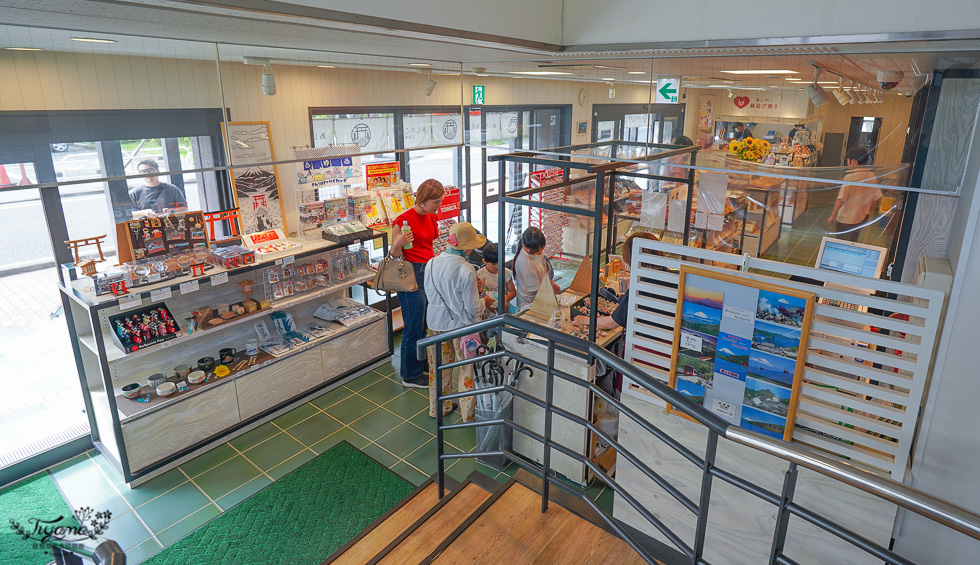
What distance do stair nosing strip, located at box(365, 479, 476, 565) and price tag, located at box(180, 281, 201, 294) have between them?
→ 2.83m

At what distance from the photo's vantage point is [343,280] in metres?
5.88

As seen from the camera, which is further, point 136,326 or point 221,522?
point 136,326

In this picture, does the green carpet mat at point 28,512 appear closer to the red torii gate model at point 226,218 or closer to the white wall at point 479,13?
the red torii gate model at point 226,218

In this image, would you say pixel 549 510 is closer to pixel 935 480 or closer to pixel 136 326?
pixel 935 480

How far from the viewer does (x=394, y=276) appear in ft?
17.4

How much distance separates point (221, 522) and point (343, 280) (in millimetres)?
2679

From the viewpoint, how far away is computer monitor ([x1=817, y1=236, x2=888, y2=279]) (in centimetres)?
322

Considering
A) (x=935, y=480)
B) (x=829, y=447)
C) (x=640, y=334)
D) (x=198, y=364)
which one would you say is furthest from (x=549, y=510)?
(x=198, y=364)

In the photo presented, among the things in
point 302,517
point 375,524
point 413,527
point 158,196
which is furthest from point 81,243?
point 413,527

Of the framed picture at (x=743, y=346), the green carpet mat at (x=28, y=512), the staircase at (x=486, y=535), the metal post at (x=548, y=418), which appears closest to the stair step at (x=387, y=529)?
the staircase at (x=486, y=535)

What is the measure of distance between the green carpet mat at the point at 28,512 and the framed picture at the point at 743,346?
4.21 metres

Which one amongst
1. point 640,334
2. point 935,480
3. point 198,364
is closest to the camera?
point 935,480

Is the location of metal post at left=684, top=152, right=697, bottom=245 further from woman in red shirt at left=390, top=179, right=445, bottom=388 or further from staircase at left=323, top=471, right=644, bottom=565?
staircase at left=323, top=471, right=644, bottom=565

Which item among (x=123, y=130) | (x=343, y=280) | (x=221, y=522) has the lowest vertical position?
(x=221, y=522)
